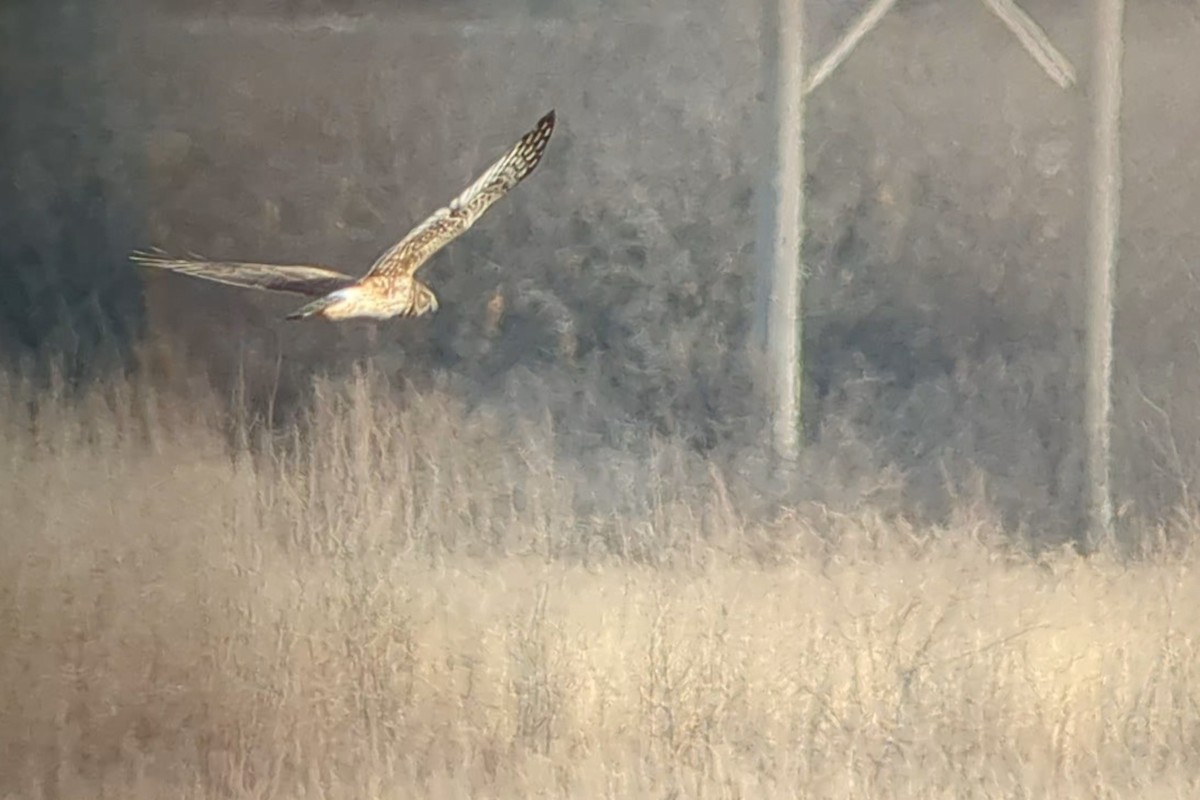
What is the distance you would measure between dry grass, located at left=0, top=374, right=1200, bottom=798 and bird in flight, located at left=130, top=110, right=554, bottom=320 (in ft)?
0.37

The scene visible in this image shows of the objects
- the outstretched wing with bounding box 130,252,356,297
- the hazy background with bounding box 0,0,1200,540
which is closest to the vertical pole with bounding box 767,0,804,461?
the hazy background with bounding box 0,0,1200,540

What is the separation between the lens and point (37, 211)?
5.43 feet

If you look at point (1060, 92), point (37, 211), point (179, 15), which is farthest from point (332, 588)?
point (1060, 92)

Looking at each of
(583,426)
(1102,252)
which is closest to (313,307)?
(583,426)

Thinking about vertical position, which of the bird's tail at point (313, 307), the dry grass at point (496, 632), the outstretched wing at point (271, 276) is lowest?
the dry grass at point (496, 632)

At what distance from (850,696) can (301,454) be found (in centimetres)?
81

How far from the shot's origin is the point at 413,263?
1.60 meters

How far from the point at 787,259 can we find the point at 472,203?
0.43 m

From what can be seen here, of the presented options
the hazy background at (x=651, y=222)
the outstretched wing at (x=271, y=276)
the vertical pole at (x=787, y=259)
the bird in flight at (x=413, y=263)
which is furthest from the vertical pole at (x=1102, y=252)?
the outstretched wing at (x=271, y=276)

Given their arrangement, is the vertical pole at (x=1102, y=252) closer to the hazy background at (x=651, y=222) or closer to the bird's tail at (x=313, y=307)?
the hazy background at (x=651, y=222)

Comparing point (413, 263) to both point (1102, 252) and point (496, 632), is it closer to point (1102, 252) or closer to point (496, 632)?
point (496, 632)

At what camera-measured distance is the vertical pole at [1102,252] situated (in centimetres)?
156

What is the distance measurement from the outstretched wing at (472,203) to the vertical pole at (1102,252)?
0.74 m

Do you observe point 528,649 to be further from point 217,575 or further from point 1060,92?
point 1060,92
